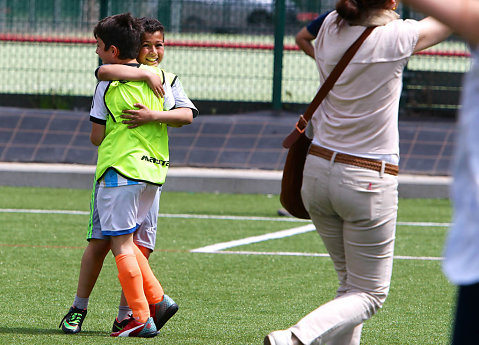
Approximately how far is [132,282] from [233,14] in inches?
381

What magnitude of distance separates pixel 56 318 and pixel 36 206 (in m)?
4.72

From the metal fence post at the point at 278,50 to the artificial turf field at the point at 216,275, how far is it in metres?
3.84

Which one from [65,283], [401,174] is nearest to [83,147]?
[401,174]

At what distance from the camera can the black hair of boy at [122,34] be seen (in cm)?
465

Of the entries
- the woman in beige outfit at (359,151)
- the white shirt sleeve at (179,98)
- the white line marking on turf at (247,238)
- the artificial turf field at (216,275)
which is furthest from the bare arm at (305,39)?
the white line marking on turf at (247,238)

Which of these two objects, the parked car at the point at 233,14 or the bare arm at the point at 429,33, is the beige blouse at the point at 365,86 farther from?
the parked car at the point at 233,14

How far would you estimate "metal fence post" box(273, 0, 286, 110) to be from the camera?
13664 millimetres

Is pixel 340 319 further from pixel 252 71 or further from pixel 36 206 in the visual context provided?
pixel 252 71

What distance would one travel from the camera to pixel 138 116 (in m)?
4.62

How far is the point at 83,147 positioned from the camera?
12.5 meters

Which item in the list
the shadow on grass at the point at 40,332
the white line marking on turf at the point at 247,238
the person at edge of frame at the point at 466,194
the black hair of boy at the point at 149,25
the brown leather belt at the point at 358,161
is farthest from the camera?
the white line marking on turf at the point at 247,238

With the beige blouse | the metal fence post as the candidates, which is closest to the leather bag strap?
the beige blouse

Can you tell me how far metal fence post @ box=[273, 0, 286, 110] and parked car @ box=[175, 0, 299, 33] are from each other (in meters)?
0.07

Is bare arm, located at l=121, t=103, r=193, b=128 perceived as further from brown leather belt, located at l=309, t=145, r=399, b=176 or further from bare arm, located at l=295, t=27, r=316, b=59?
brown leather belt, located at l=309, t=145, r=399, b=176
